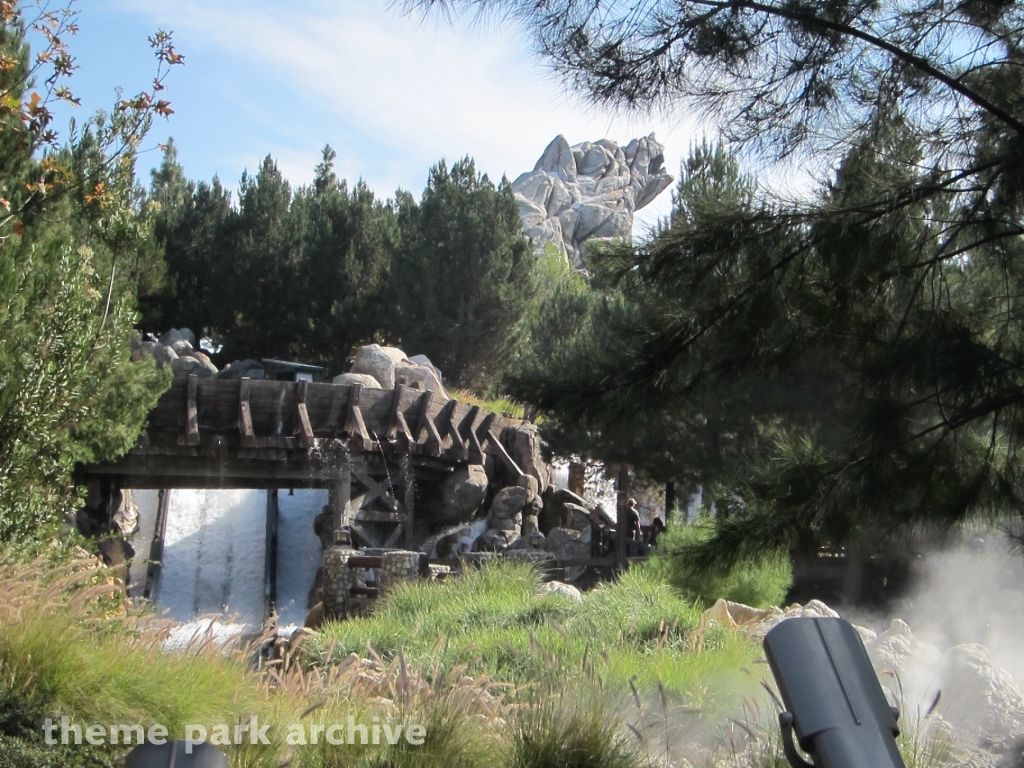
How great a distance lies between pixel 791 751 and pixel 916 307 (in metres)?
3.37

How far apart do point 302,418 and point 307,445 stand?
54 centimetres

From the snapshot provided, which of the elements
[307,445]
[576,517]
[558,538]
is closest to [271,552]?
[307,445]

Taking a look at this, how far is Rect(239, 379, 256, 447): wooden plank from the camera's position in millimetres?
18531

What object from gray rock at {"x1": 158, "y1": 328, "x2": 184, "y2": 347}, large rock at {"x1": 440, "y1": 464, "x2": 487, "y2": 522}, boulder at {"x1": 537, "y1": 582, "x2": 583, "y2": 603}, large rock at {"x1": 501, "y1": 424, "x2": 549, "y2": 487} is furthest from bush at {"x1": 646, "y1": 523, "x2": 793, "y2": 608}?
gray rock at {"x1": 158, "y1": 328, "x2": 184, "y2": 347}

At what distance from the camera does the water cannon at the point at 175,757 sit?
205 cm

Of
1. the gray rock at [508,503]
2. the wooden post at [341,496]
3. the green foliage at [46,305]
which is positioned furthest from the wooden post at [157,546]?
the green foliage at [46,305]

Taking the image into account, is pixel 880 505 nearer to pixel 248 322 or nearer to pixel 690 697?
pixel 690 697

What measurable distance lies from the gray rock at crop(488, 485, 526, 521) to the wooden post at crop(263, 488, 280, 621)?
5.23 metres

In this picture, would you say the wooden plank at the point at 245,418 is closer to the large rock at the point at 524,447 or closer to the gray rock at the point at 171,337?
the large rock at the point at 524,447

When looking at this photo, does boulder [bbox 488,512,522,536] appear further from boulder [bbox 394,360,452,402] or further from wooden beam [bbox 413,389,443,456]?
boulder [bbox 394,360,452,402]

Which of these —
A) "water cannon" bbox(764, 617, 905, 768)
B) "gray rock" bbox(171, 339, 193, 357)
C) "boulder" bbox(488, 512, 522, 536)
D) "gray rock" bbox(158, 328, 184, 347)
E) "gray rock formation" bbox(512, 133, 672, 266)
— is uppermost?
"gray rock formation" bbox(512, 133, 672, 266)

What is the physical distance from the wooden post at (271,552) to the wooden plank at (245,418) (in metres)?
4.42

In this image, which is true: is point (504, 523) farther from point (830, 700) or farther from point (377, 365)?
point (830, 700)

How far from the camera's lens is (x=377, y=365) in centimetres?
2400
